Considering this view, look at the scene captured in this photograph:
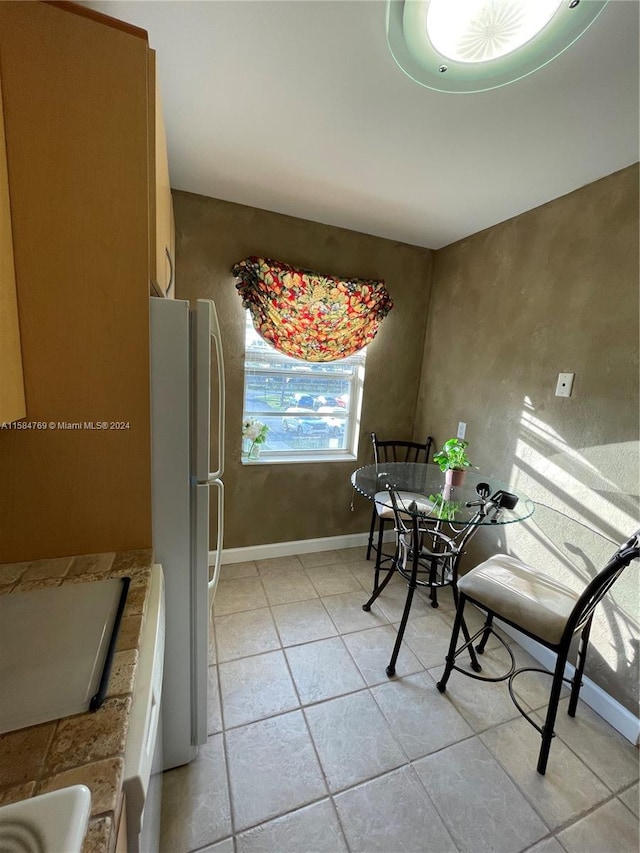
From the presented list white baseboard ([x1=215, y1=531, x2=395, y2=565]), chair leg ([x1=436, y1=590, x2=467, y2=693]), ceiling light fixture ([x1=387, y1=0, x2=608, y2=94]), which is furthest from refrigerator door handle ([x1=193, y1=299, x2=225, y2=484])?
white baseboard ([x1=215, y1=531, x2=395, y2=565])

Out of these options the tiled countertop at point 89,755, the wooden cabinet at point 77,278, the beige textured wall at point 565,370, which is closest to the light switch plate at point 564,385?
the beige textured wall at point 565,370

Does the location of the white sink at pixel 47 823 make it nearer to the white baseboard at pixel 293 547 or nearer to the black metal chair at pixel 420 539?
the black metal chair at pixel 420 539

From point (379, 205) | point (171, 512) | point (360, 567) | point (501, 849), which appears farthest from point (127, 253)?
point (360, 567)

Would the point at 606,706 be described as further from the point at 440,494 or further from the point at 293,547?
the point at 293,547

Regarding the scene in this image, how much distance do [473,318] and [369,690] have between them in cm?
225

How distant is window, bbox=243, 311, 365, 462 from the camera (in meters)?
2.44

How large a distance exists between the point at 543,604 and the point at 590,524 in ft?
1.81

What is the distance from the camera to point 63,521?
0.99 meters

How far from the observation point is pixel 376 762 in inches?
52.1

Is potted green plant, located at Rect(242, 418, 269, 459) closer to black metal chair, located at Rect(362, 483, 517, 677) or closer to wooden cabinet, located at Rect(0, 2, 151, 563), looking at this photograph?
black metal chair, located at Rect(362, 483, 517, 677)

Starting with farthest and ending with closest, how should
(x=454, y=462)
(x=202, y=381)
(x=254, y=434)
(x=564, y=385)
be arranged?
(x=254, y=434) < (x=454, y=462) < (x=564, y=385) < (x=202, y=381)

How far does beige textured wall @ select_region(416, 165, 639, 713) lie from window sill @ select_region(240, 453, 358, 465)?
0.92 m

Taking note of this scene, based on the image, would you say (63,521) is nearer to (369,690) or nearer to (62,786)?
(62,786)

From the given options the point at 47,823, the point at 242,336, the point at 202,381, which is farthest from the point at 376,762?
the point at 242,336
